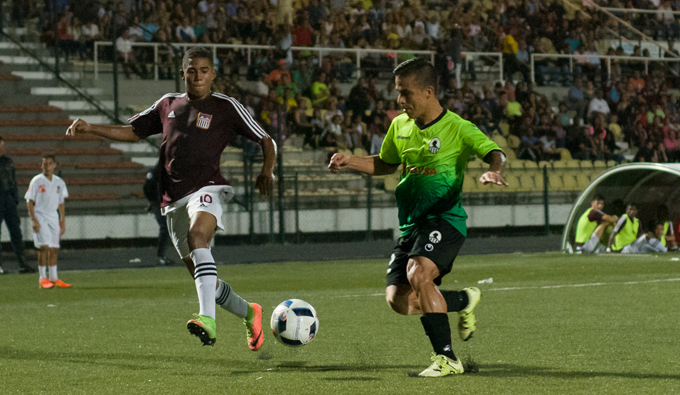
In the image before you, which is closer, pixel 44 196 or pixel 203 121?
pixel 203 121

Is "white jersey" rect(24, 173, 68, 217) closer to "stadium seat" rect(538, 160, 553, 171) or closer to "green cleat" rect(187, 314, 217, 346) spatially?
"green cleat" rect(187, 314, 217, 346)

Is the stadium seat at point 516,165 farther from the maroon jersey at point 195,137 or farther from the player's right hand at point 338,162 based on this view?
the player's right hand at point 338,162

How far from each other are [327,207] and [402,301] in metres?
16.5

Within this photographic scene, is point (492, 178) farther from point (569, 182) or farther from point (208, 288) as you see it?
point (569, 182)

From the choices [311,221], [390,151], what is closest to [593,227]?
[311,221]

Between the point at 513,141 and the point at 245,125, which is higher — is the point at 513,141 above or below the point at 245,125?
below

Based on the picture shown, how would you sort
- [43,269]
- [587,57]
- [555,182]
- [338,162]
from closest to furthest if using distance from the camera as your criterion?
[338,162] < [43,269] < [555,182] < [587,57]

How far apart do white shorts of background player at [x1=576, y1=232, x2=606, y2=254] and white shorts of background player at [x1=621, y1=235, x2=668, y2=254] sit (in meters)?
0.59

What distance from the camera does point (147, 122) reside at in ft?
22.6

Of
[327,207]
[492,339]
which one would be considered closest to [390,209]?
[327,207]

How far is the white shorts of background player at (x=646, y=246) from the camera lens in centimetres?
1733

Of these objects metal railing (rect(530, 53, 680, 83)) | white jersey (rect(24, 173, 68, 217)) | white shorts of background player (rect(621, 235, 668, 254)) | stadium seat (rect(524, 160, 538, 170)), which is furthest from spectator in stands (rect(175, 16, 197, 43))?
white shorts of background player (rect(621, 235, 668, 254))

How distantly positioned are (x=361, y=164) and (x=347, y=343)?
1.72 meters

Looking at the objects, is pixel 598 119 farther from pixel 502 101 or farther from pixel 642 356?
pixel 642 356
